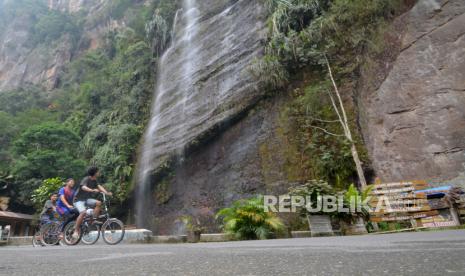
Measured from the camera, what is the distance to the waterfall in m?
15.9

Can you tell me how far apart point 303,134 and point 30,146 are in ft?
50.4

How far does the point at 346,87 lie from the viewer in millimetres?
12734

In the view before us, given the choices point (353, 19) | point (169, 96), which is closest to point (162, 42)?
point (169, 96)

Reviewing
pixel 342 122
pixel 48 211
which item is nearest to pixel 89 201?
pixel 48 211

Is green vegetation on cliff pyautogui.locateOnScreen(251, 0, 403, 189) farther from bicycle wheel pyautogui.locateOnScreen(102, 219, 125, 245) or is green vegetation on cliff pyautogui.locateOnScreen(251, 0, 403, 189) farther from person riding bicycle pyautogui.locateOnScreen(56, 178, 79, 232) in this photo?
person riding bicycle pyautogui.locateOnScreen(56, 178, 79, 232)

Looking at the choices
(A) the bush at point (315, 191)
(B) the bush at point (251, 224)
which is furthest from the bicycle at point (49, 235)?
(A) the bush at point (315, 191)

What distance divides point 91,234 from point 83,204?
659mm

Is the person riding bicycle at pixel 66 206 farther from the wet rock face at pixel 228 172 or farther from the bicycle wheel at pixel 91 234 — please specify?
the wet rock face at pixel 228 172

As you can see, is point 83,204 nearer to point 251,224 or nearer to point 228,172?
point 251,224

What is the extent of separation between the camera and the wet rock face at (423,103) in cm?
1030

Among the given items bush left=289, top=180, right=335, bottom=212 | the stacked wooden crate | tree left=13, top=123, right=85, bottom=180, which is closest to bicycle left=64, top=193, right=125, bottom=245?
bush left=289, top=180, right=335, bottom=212

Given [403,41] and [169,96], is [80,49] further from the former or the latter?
[403,41]

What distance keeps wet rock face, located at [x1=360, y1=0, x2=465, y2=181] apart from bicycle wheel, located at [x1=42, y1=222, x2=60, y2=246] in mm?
9086

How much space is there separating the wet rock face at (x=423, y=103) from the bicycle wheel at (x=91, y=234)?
27.1ft
